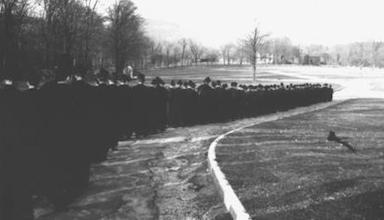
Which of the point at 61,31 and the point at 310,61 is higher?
the point at 61,31

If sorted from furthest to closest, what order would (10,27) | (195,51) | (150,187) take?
1. (195,51)
2. (10,27)
3. (150,187)

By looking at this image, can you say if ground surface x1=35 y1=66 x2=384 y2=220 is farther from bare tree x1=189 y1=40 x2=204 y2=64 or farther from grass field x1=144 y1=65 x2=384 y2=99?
bare tree x1=189 y1=40 x2=204 y2=64

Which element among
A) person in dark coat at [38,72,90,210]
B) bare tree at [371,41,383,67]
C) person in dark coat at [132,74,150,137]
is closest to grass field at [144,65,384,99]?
person in dark coat at [132,74,150,137]

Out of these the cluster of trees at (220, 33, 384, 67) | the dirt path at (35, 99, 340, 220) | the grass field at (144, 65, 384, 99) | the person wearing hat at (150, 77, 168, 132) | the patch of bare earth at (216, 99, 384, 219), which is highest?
the cluster of trees at (220, 33, 384, 67)

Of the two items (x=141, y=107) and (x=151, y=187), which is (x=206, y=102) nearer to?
(x=141, y=107)

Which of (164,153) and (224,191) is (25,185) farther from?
(164,153)

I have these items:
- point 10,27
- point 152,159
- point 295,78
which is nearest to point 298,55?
point 295,78

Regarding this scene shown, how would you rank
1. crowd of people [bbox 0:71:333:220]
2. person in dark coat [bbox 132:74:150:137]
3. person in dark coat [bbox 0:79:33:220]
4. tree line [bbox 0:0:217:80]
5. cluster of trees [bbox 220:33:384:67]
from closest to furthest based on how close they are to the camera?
person in dark coat [bbox 0:79:33:220]
crowd of people [bbox 0:71:333:220]
person in dark coat [bbox 132:74:150:137]
tree line [bbox 0:0:217:80]
cluster of trees [bbox 220:33:384:67]

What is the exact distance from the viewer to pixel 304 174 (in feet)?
26.0

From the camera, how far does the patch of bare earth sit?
6.00m

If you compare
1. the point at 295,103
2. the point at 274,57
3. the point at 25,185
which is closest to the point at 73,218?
the point at 25,185

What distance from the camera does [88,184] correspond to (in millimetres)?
7859

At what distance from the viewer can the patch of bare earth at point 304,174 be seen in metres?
6.00

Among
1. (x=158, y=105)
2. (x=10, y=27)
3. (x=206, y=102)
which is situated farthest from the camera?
(x=10, y=27)
